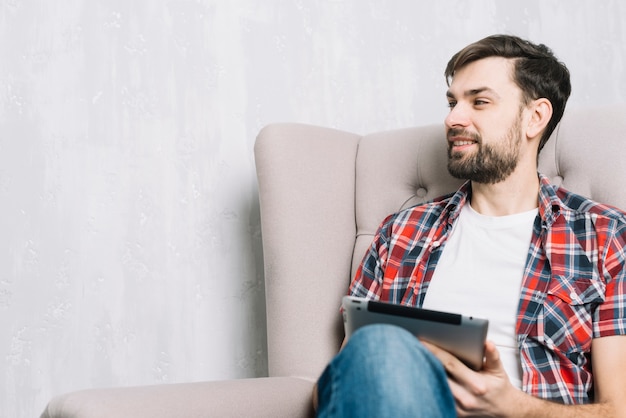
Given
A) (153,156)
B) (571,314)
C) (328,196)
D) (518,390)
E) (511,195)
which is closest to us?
(518,390)

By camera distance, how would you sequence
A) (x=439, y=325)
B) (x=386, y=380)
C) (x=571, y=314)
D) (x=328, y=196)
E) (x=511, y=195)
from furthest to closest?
(x=328, y=196)
(x=511, y=195)
(x=571, y=314)
(x=439, y=325)
(x=386, y=380)

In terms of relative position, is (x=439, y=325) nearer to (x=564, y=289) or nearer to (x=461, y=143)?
(x=564, y=289)

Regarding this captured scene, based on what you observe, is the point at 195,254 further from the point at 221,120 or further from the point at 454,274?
the point at 454,274

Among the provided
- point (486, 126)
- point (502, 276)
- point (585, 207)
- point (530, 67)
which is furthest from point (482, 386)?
point (530, 67)

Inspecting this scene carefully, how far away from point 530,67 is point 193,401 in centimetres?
90

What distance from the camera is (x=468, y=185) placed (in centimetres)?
139

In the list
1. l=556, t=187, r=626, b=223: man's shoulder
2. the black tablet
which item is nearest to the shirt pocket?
l=556, t=187, r=626, b=223: man's shoulder

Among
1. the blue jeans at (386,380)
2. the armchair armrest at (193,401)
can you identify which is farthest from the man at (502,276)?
the armchair armrest at (193,401)

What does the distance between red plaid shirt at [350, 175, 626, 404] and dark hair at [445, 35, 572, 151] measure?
180 millimetres

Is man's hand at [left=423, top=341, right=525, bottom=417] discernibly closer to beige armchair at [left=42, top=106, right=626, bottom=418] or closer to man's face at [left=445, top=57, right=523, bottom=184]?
beige armchair at [left=42, top=106, right=626, bottom=418]

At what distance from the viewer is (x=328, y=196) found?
1.41 m

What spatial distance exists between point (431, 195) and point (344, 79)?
43cm

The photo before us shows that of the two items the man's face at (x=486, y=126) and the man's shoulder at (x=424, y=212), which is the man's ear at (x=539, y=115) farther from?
the man's shoulder at (x=424, y=212)

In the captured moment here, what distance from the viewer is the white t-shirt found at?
115cm
